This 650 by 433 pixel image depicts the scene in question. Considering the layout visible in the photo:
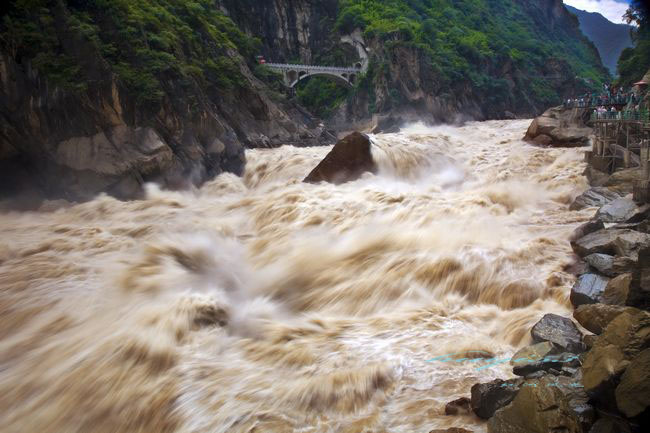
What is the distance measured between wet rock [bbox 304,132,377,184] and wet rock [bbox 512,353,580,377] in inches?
414

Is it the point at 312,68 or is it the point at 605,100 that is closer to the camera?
the point at 605,100

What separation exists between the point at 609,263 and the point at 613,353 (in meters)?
3.67

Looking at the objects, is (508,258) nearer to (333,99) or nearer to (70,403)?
(70,403)

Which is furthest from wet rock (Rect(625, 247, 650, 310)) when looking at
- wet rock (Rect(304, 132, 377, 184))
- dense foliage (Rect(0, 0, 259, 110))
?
dense foliage (Rect(0, 0, 259, 110))

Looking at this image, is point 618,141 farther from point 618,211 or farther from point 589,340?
point 589,340

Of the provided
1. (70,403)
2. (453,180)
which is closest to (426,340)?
(70,403)

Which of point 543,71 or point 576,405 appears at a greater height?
point 543,71

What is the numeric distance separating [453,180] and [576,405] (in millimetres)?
12738

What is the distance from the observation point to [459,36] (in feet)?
172

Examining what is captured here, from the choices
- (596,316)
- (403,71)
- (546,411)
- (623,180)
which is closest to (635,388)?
(546,411)

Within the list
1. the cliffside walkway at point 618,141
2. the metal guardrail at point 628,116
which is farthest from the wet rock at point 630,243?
the metal guardrail at point 628,116

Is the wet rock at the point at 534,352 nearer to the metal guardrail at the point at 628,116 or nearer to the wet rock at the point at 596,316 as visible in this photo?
the wet rock at the point at 596,316

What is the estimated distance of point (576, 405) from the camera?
3.51 metres

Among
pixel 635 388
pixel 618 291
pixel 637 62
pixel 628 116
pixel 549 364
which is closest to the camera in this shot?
pixel 635 388
